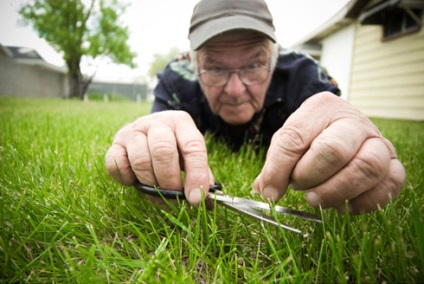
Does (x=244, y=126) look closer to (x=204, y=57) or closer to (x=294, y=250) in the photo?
(x=204, y=57)

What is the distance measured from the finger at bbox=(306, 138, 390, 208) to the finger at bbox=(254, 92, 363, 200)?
109mm

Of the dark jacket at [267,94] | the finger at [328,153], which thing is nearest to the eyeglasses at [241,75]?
the dark jacket at [267,94]

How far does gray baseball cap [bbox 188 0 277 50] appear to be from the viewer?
5.10 feet

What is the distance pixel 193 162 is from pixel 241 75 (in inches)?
41.7

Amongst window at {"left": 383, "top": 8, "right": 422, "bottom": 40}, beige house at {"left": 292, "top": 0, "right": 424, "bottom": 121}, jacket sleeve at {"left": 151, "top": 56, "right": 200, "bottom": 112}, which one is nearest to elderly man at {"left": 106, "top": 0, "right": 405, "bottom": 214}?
jacket sleeve at {"left": 151, "top": 56, "right": 200, "bottom": 112}

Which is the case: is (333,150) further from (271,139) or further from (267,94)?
(267,94)

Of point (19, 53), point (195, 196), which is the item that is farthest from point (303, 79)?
point (19, 53)

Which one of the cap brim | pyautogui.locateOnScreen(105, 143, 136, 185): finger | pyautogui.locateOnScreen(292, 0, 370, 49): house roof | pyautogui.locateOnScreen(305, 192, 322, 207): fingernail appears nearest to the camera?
pyautogui.locateOnScreen(305, 192, 322, 207): fingernail

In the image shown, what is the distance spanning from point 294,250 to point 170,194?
0.41m

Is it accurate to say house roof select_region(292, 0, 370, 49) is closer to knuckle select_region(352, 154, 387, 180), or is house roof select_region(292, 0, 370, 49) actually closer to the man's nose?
the man's nose

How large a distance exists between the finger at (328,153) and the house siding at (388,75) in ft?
23.9

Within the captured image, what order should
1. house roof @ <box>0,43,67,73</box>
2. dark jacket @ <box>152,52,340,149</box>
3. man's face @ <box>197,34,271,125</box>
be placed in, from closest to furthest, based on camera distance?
1. man's face @ <box>197,34,271,125</box>
2. house roof @ <box>0,43,67,73</box>
3. dark jacket @ <box>152,52,340,149</box>

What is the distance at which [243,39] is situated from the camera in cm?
164

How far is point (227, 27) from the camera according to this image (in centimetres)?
154
